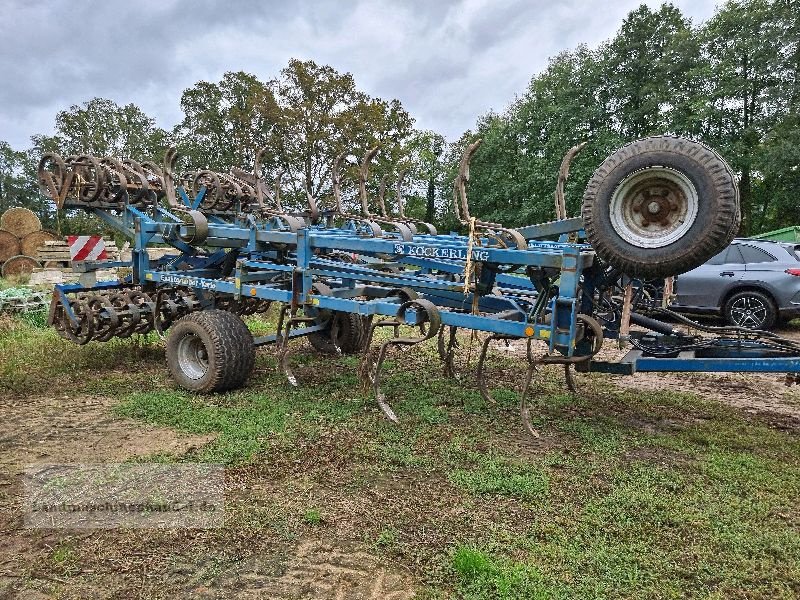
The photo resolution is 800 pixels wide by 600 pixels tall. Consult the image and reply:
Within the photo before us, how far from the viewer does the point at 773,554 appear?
3.09 meters

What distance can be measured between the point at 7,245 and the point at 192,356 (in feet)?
39.6

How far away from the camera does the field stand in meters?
2.84

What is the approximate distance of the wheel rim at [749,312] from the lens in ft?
31.4

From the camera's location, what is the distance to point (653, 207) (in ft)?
13.3

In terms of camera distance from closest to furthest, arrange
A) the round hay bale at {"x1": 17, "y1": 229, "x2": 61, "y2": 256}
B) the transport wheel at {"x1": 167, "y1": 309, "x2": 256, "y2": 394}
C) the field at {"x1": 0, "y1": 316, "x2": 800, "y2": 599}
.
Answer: the field at {"x1": 0, "y1": 316, "x2": 800, "y2": 599} < the transport wheel at {"x1": 167, "y1": 309, "x2": 256, "y2": 394} < the round hay bale at {"x1": 17, "y1": 229, "x2": 61, "y2": 256}

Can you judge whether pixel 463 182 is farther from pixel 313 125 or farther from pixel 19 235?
pixel 313 125

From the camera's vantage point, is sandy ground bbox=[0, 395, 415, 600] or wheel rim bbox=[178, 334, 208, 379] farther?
wheel rim bbox=[178, 334, 208, 379]

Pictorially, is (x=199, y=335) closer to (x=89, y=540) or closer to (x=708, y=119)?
(x=89, y=540)

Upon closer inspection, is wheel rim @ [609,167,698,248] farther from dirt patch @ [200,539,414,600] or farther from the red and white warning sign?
the red and white warning sign

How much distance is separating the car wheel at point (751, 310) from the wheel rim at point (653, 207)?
6625 millimetres

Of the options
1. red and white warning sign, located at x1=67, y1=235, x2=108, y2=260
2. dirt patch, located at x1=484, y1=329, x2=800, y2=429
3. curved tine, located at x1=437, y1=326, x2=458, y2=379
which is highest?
red and white warning sign, located at x1=67, y1=235, x2=108, y2=260

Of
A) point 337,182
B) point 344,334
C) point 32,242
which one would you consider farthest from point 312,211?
point 32,242

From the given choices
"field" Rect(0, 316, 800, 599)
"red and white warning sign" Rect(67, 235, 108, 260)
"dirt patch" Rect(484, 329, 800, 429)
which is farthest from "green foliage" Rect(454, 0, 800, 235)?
"red and white warning sign" Rect(67, 235, 108, 260)

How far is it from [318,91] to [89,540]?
75.8ft
